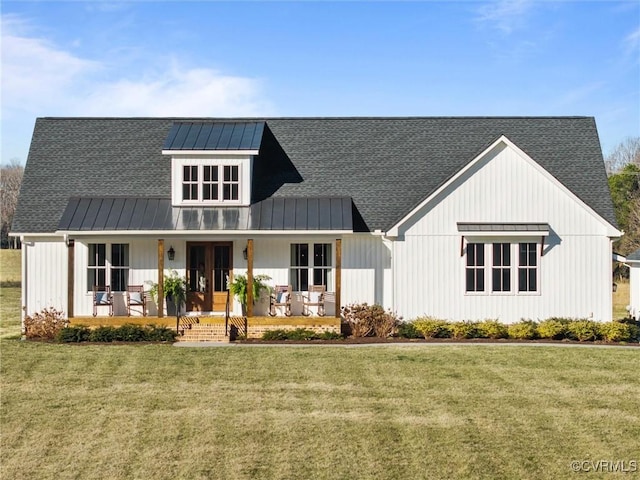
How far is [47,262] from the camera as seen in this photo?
24.9m

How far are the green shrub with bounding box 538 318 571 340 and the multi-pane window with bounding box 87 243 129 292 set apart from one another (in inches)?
534

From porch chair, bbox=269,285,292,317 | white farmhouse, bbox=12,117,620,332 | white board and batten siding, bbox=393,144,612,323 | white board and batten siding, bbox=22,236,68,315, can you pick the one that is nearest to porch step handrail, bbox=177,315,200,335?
white farmhouse, bbox=12,117,620,332

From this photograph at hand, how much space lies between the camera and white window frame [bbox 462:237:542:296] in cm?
2398

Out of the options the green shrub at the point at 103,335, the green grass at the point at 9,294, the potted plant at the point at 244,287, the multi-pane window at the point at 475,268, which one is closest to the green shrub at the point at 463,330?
the multi-pane window at the point at 475,268

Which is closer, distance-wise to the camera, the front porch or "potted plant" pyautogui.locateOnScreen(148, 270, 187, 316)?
the front porch

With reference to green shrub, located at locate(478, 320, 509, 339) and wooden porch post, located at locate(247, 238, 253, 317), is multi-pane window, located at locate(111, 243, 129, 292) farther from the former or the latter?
green shrub, located at locate(478, 320, 509, 339)

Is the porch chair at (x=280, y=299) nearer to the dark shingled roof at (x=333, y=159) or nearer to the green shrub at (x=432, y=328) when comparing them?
the dark shingled roof at (x=333, y=159)

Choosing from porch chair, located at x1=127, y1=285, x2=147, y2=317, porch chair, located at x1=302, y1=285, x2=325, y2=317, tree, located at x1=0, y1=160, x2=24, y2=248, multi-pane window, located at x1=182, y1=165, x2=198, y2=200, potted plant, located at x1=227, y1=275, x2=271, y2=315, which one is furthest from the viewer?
tree, located at x1=0, y1=160, x2=24, y2=248

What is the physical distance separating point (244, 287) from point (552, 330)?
976 centimetres

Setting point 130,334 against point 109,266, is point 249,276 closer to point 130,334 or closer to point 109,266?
point 130,334

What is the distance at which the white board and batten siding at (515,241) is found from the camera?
24078 millimetres

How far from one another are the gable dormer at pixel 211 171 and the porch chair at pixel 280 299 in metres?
3.15

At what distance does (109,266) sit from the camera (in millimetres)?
24734

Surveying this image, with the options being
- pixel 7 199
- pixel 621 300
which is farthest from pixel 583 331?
pixel 7 199
